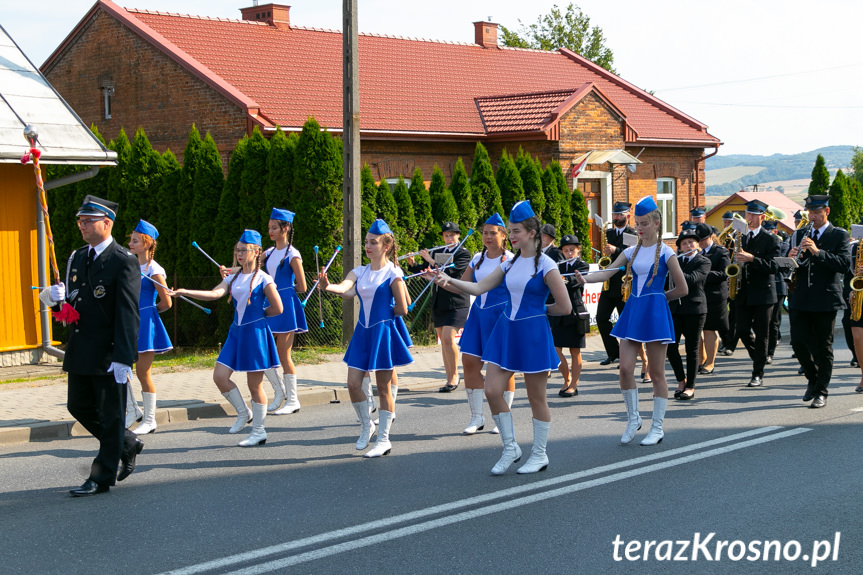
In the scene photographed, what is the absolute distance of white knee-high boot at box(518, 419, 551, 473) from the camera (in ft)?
24.2

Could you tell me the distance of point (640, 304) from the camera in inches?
340

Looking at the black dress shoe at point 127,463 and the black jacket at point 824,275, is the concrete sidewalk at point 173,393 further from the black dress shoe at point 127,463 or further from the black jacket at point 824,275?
the black jacket at point 824,275

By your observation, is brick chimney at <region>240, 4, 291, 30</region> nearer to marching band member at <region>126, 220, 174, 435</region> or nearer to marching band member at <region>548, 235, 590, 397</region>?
marching band member at <region>548, 235, 590, 397</region>

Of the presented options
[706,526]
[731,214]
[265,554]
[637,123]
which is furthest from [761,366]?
[637,123]

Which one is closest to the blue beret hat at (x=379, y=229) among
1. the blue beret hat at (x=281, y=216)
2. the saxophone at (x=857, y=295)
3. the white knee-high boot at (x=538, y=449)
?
the white knee-high boot at (x=538, y=449)

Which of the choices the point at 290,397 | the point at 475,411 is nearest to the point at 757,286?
the point at 475,411

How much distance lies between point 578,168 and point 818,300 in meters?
16.1

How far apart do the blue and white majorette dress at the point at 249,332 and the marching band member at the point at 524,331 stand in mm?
2141

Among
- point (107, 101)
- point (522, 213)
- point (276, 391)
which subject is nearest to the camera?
point (522, 213)

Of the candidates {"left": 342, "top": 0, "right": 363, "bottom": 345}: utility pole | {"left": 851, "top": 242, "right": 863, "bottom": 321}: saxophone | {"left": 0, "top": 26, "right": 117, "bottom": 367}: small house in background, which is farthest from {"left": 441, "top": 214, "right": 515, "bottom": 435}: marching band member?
{"left": 0, "top": 26, "right": 117, "bottom": 367}: small house in background

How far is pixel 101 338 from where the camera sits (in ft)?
22.3

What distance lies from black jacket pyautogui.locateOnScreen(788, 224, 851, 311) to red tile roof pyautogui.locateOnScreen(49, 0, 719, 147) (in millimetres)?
15030

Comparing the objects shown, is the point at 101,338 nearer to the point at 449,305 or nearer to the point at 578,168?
the point at 449,305

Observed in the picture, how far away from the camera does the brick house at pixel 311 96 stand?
24375 mm
